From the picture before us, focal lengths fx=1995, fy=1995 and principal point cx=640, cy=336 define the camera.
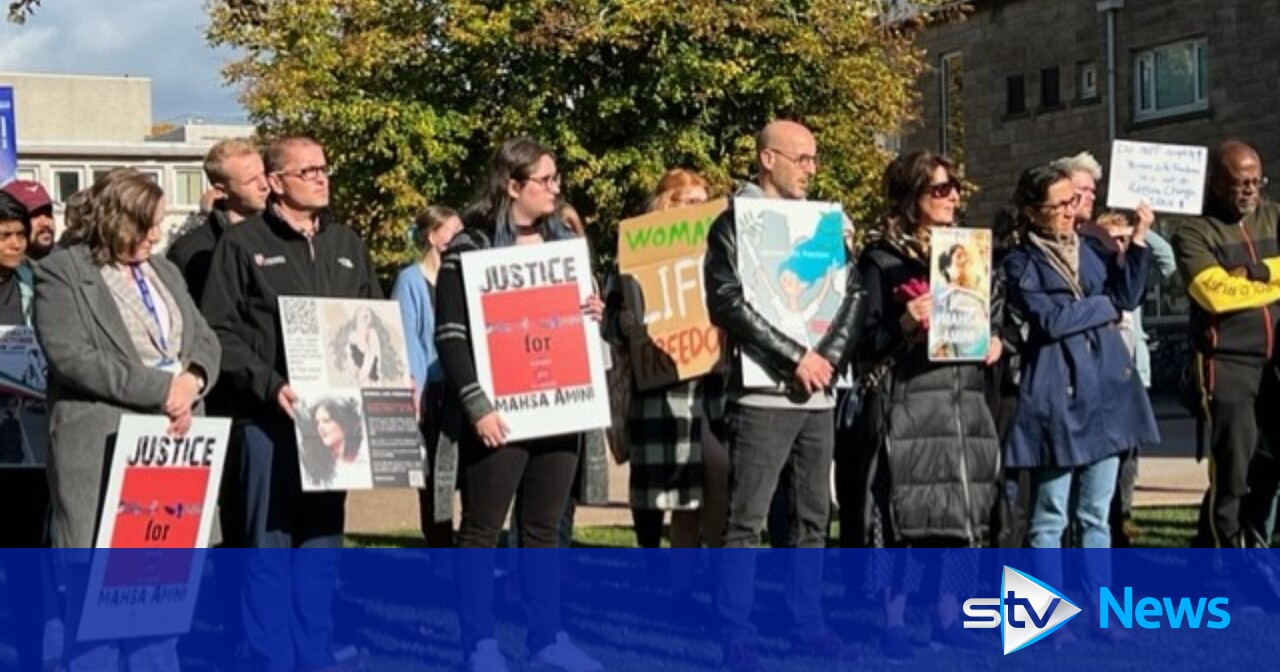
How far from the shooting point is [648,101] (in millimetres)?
31734

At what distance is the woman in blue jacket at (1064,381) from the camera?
8.19 metres

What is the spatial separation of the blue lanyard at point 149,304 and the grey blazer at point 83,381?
13 centimetres

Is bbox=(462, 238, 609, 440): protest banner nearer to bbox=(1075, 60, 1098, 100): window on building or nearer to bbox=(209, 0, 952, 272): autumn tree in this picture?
bbox=(209, 0, 952, 272): autumn tree

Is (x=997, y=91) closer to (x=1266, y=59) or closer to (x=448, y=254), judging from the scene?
(x=1266, y=59)

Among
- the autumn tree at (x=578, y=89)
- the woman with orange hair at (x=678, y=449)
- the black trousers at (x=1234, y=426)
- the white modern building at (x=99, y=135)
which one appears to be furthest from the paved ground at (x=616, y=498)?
the white modern building at (x=99, y=135)

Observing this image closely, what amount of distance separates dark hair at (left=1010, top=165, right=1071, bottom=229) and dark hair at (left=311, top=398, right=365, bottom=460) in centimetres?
302

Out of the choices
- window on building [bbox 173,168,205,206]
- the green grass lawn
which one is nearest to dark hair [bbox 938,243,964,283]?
the green grass lawn

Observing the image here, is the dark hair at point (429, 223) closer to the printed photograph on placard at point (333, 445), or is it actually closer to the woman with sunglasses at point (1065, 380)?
the printed photograph on placard at point (333, 445)

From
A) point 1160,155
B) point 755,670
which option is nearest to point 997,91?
point 1160,155

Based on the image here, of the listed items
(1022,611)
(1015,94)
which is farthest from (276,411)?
(1015,94)

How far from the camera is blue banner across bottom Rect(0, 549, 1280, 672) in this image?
6746 mm

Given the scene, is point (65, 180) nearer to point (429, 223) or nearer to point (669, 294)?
point (429, 223)

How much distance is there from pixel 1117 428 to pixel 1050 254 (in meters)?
0.77

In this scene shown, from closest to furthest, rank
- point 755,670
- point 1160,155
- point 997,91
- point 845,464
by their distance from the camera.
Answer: point 755,670
point 845,464
point 1160,155
point 997,91
